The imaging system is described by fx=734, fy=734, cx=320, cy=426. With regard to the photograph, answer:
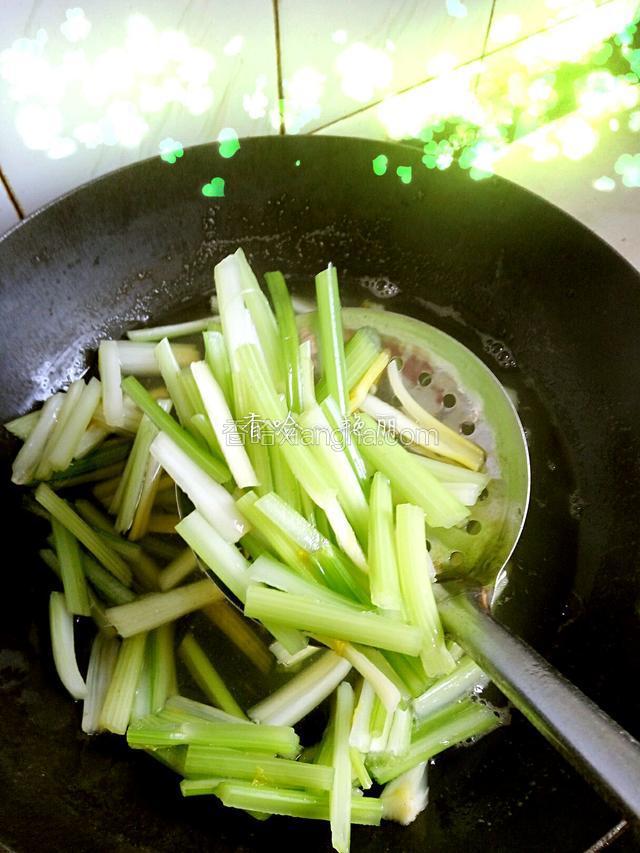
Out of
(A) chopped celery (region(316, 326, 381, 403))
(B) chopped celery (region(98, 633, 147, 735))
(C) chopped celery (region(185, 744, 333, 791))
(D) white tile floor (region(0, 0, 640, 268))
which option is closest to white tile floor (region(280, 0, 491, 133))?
(D) white tile floor (region(0, 0, 640, 268))

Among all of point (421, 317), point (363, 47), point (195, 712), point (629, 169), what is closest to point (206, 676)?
point (195, 712)

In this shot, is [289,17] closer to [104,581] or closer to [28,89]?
[28,89]

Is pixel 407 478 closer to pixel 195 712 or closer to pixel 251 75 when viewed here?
pixel 195 712

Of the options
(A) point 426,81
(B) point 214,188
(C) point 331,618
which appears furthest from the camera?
(A) point 426,81

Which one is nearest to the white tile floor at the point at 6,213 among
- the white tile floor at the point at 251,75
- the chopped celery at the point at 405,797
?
the white tile floor at the point at 251,75

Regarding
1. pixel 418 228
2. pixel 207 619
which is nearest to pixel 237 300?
pixel 418 228

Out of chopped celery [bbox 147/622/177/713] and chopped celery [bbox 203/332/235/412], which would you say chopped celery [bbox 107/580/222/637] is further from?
chopped celery [bbox 203/332/235/412]

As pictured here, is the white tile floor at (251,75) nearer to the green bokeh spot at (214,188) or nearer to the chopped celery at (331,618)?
the green bokeh spot at (214,188)
